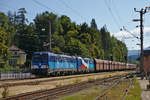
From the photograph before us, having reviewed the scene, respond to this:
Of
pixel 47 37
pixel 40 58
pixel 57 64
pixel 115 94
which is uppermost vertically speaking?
pixel 47 37

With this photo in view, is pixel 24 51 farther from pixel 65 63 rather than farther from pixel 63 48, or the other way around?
pixel 65 63

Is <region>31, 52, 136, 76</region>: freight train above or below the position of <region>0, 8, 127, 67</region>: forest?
below

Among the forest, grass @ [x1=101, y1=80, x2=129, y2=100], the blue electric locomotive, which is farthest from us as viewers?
the forest

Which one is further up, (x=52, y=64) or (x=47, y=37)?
(x=47, y=37)

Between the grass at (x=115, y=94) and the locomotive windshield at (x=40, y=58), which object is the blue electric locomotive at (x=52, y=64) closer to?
the locomotive windshield at (x=40, y=58)

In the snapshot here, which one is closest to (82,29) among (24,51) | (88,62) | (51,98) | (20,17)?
(24,51)

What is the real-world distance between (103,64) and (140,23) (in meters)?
27.7

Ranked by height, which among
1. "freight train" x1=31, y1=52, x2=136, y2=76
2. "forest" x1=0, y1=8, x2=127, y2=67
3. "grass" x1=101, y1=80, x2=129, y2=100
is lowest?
"grass" x1=101, y1=80, x2=129, y2=100

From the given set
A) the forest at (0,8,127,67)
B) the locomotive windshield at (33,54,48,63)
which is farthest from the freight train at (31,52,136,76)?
the forest at (0,8,127,67)

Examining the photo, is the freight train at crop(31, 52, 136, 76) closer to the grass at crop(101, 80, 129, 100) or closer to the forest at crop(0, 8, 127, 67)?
the grass at crop(101, 80, 129, 100)

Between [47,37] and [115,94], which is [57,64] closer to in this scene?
[115,94]

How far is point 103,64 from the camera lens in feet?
195

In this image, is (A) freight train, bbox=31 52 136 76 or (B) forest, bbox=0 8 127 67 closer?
(A) freight train, bbox=31 52 136 76

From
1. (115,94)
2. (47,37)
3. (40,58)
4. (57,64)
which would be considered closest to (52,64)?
(57,64)
